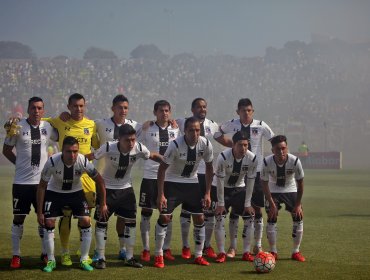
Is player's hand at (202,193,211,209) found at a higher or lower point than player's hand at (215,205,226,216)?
higher

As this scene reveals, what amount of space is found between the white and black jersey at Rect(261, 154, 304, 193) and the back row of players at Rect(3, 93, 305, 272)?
0.06ft

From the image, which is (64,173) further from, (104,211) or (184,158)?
(184,158)

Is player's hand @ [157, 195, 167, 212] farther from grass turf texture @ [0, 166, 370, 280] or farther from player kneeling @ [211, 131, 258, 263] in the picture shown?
player kneeling @ [211, 131, 258, 263]

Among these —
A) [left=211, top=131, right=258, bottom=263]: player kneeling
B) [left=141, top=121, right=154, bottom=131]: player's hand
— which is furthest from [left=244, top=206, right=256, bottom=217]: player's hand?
[left=141, top=121, right=154, bottom=131]: player's hand

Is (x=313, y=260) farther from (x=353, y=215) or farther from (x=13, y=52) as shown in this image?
(x=13, y=52)

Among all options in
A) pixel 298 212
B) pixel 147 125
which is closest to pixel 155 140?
pixel 147 125

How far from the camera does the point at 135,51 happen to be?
149 m

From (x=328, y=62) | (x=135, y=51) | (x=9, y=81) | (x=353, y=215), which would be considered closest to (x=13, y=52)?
(x=135, y=51)

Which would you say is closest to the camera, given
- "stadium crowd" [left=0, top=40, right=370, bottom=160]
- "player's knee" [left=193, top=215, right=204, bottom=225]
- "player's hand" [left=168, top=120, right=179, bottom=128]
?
"player's knee" [left=193, top=215, right=204, bottom=225]

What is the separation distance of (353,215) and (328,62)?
269ft

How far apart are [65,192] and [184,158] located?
192 centimetres

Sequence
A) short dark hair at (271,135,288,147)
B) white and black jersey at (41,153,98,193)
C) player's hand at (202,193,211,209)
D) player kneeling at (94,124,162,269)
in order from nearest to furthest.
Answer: white and black jersey at (41,153,98,193) < player kneeling at (94,124,162,269) < player's hand at (202,193,211,209) < short dark hair at (271,135,288,147)

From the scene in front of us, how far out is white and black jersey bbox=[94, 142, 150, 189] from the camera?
31.1ft

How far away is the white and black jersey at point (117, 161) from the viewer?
31.1ft
